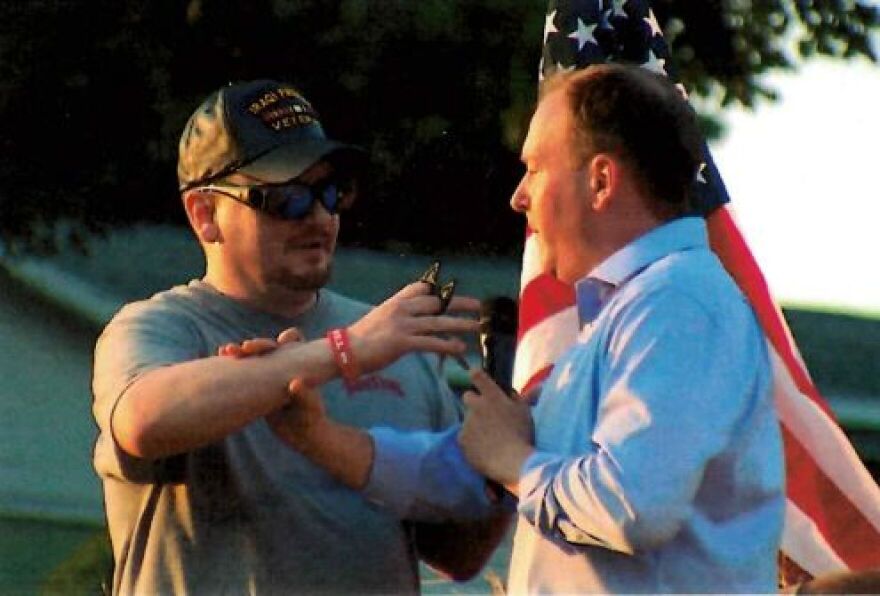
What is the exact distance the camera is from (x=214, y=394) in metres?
3.11

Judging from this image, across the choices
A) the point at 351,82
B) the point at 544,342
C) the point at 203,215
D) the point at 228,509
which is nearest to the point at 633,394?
the point at 228,509

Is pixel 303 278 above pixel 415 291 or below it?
below

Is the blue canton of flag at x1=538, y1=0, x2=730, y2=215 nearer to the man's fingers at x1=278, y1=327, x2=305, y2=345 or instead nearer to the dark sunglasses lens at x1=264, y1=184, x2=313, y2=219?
the dark sunglasses lens at x1=264, y1=184, x2=313, y2=219

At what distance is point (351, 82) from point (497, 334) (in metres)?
6.06

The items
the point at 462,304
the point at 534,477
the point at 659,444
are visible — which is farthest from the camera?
the point at 462,304

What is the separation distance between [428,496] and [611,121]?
75 cm

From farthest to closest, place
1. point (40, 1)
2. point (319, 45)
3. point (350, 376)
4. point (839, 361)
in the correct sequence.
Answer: point (839, 361), point (40, 1), point (319, 45), point (350, 376)

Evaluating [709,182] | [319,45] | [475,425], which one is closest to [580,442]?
[475,425]

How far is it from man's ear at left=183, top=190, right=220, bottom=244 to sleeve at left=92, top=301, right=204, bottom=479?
168mm

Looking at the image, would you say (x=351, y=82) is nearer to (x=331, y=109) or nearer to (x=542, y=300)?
(x=331, y=109)

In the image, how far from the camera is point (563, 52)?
5.09 meters

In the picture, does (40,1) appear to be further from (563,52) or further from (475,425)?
(475,425)

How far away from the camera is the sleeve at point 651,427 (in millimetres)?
2600

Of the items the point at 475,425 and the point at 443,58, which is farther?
the point at 443,58
